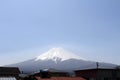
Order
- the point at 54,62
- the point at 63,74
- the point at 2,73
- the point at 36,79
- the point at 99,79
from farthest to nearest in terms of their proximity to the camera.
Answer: the point at 54,62 < the point at 63,74 < the point at 2,73 < the point at 99,79 < the point at 36,79

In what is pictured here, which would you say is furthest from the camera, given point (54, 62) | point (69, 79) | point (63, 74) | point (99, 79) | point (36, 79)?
point (54, 62)

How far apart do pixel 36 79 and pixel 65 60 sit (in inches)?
5471

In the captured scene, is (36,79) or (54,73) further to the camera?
(54,73)

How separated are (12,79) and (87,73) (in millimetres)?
17353

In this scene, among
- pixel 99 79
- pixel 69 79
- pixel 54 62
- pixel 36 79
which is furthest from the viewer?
pixel 54 62

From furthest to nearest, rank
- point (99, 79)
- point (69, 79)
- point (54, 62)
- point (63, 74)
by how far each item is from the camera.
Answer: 1. point (54, 62)
2. point (63, 74)
3. point (99, 79)
4. point (69, 79)

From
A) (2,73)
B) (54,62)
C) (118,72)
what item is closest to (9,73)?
(2,73)

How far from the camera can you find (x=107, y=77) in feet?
192

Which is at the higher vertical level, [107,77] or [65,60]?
[65,60]

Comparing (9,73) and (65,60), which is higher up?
(65,60)

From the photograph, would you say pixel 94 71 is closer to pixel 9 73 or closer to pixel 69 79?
pixel 69 79

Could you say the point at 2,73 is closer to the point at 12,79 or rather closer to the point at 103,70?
the point at 12,79

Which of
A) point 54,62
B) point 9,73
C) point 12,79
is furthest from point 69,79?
point 54,62

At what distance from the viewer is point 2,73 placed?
6291 cm
